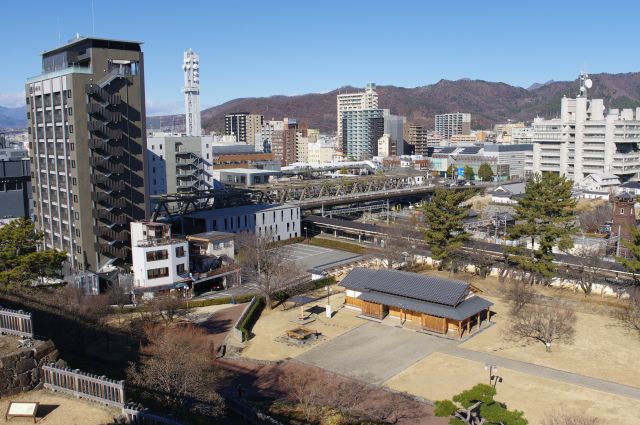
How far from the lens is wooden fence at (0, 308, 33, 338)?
14594 mm

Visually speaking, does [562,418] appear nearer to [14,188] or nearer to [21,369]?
[21,369]

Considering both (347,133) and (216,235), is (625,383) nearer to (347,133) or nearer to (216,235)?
(216,235)

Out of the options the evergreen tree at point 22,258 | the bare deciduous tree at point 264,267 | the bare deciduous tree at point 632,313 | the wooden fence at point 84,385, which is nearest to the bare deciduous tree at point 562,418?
the bare deciduous tree at point 632,313

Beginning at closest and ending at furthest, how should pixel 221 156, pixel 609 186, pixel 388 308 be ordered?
pixel 388 308 → pixel 609 186 → pixel 221 156

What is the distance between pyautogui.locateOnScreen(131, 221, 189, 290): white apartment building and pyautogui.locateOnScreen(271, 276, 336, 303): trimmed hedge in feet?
20.2

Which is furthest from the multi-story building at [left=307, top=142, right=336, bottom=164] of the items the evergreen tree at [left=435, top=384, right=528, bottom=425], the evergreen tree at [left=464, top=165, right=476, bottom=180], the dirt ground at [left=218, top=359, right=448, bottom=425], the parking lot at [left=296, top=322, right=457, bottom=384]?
the evergreen tree at [left=435, top=384, right=528, bottom=425]

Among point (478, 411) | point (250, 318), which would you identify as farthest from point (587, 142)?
point (478, 411)

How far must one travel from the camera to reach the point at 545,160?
289 feet

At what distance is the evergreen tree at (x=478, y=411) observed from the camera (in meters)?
16.3

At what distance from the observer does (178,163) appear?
224 ft

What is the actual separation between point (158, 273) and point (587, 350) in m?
24.3

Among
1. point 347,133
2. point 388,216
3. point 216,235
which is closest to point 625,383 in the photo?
Result: point 216,235

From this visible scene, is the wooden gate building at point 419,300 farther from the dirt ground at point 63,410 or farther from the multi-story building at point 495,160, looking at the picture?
the multi-story building at point 495,160

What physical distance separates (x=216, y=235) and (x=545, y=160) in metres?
64.7
